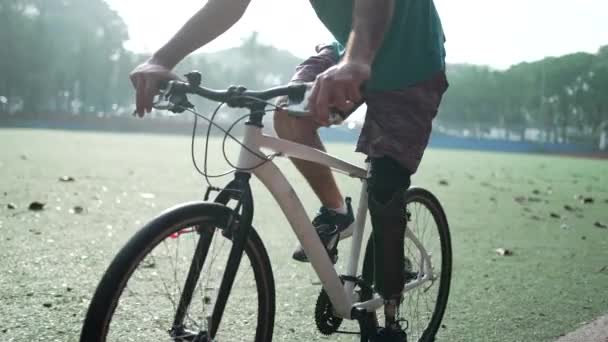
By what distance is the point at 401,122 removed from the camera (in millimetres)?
2262

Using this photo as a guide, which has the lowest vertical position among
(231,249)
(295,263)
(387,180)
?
(295,263)

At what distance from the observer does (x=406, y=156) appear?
2242mm

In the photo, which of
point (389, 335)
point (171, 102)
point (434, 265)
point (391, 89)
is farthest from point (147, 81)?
point (434, 265)

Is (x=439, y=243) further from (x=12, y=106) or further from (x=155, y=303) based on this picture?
(x=12, y=106)

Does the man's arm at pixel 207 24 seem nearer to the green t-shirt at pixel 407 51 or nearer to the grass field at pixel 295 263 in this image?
the green t-shirt at pixel 407 51

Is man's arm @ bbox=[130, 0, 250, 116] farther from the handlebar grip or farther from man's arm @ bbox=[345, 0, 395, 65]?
man's arm @ bbox=[345, 0, 395, 65]

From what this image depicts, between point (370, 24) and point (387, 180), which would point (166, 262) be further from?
point (370, 24)

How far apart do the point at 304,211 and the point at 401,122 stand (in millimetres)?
453

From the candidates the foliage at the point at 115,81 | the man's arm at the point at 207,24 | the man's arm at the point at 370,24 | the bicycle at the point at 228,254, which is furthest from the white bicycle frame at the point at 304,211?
the foliage at the point at 115,81

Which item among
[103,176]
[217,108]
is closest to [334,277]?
[217,108]

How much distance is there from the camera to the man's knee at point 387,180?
228 cm

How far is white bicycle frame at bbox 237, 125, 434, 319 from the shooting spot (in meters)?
1.93

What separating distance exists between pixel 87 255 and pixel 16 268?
0.54 meters

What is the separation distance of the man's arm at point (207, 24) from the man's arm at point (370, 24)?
0.56 meters
